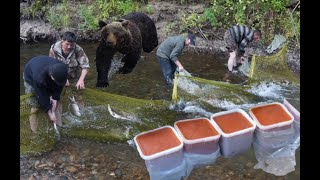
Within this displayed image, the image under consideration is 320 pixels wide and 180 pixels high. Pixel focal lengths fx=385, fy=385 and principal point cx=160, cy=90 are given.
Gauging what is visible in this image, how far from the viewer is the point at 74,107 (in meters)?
5.79

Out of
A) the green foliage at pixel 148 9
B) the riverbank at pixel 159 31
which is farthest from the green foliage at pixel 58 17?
the green foliage at pixel 148 9

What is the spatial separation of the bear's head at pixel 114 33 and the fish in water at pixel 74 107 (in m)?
1.29

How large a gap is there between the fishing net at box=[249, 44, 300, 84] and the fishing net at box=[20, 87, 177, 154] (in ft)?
5.77

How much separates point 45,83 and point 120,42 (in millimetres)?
1954

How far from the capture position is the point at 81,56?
607cm

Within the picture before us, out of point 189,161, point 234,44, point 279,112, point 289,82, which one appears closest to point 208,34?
point 234,44

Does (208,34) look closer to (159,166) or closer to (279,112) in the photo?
(279,112)

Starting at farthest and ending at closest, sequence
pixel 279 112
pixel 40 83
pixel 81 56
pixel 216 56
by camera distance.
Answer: pixel 216 56 → pixel 81 56 → pixel 279 112 → pixel 40 83

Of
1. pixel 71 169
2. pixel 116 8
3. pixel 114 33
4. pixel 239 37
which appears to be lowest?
pixel 71 169

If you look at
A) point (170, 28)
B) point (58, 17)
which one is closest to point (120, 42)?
point (170, 28)

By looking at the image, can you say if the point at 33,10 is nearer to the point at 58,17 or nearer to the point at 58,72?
the point at 58,17

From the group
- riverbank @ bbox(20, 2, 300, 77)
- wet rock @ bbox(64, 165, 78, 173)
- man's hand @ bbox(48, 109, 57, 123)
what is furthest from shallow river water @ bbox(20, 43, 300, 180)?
riverbank @ bbox(20, 2, 300, 77)

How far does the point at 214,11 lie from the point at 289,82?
14.4 ft

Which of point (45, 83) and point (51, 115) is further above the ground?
point (45, 83)
